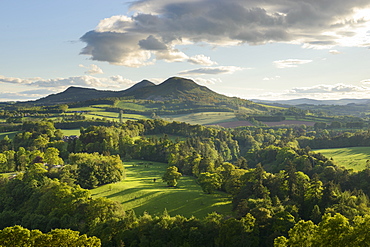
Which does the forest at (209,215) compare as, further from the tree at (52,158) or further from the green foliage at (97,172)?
the green foliage at (97,172)

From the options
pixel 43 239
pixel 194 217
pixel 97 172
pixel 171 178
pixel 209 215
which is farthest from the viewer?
pixel 97 172

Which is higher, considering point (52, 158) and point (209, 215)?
point (52, 158)

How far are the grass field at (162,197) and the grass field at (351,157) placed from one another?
63.5 metres

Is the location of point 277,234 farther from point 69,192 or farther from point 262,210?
point 69,192

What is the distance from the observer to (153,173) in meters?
127

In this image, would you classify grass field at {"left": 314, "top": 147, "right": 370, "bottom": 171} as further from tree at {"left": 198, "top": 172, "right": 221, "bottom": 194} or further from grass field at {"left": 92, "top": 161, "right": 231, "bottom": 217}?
grass field at {"left": 92, "top": 161, "right": 231, "bottom": 217}

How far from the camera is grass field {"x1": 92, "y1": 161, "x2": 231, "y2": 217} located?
3058 inches

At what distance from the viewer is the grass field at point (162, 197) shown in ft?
255

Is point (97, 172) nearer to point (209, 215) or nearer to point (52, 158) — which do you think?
point (52, 158)

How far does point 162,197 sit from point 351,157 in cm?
10551

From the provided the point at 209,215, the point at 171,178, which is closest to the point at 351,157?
the point at 171,178

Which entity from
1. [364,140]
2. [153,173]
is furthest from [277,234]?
[364,140]

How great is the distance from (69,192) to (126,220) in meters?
26.6

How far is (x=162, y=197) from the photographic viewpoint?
87.1 meters
